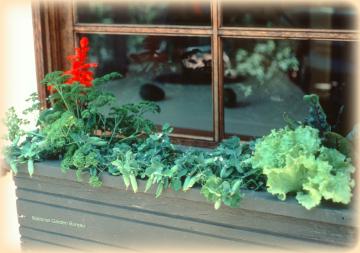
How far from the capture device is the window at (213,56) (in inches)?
111

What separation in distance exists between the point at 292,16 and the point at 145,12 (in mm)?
938

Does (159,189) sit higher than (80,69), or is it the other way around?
(80,69)

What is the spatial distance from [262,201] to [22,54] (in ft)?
5.36

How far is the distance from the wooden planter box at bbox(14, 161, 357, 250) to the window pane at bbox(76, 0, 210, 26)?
0.93 meters

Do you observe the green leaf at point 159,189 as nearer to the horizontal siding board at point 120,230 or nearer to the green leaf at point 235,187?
the horizontal siding board at point 120,230

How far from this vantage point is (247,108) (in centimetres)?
382

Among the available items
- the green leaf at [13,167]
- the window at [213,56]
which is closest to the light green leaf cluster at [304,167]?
the window at [213,56]

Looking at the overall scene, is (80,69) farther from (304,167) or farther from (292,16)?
(292,16)

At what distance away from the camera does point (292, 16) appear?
3881 mm

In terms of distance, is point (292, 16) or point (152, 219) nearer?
point (152, 219)

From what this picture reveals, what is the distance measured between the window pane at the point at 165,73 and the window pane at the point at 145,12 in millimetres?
109

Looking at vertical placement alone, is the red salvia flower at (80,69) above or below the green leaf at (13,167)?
above

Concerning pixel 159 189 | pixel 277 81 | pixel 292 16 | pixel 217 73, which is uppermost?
pixel 292 16

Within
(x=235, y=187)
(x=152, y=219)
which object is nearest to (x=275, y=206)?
(x=235, y=187)
